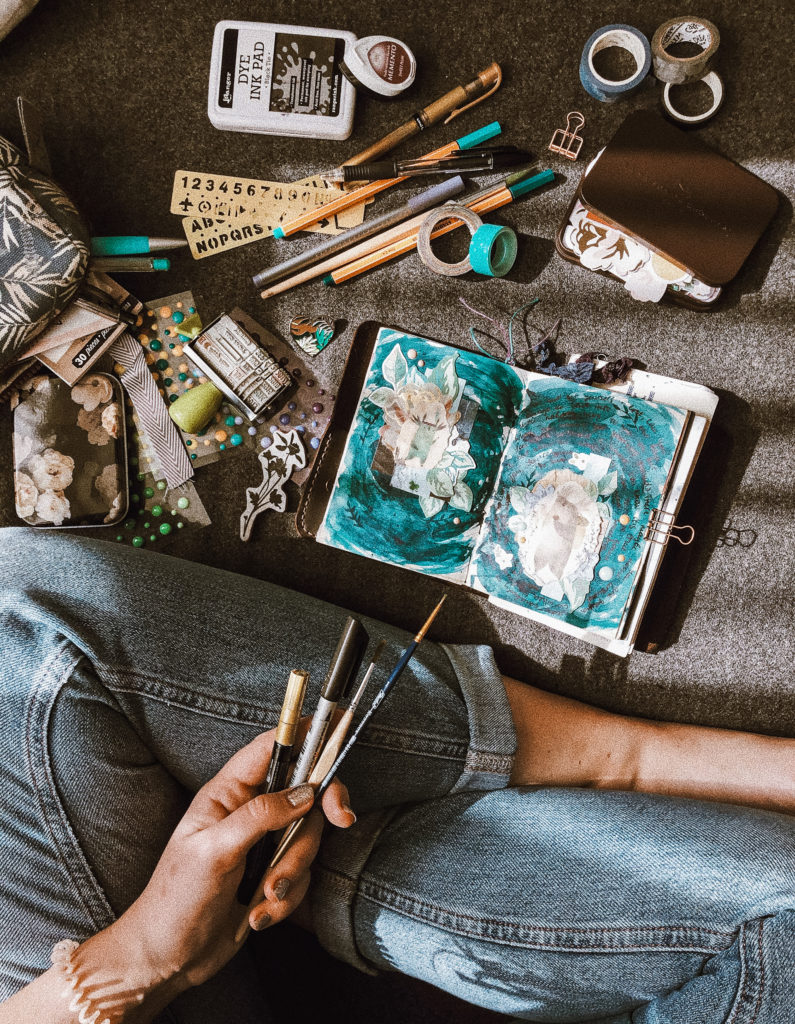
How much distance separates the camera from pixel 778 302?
2.38 ft

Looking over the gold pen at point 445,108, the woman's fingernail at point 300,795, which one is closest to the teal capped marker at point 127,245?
the gold pen at point 445,108

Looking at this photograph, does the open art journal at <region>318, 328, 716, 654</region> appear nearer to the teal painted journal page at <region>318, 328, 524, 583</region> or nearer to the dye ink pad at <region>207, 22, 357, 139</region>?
the teal painted journal page at <region>318, 328, 524, 583</region>

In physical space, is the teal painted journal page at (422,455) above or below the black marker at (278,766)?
above

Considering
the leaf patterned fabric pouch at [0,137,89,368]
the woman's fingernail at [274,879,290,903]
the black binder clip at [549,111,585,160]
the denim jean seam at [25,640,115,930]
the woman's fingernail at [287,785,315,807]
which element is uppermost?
the black binder clip at [549,111,585,160]

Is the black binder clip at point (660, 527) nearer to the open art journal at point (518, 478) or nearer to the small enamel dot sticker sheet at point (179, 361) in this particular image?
the open art journal at point (518, 478)

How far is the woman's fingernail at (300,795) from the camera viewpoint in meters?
0.51

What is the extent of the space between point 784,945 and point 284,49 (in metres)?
0.94

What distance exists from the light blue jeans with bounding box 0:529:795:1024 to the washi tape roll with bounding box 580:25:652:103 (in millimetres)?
579

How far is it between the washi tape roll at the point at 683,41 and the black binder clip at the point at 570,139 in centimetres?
8

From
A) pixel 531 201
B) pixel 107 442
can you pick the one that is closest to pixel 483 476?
pixel 531 201

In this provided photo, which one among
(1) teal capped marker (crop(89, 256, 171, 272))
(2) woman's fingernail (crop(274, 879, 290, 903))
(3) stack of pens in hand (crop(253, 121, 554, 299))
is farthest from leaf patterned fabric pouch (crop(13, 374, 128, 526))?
(2) woman's fingernail (crop(274, 879, 290, 903))

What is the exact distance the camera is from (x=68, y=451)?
0.75 m

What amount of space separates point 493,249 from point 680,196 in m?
0.19

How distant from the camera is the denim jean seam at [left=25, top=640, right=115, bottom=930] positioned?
0.59m
